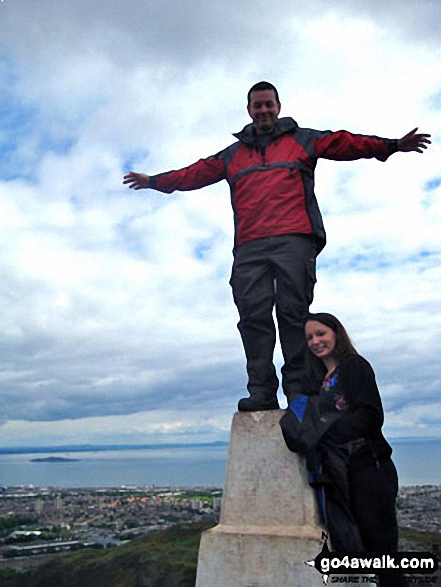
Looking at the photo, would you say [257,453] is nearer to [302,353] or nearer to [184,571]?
[302,353]

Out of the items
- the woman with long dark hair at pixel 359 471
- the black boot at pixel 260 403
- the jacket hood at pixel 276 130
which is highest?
the jacket hood at pixel 276 130

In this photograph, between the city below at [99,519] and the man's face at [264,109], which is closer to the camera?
the man's face at [264,109]

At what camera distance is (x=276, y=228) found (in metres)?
4.55

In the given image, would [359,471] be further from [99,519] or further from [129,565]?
[99,519]

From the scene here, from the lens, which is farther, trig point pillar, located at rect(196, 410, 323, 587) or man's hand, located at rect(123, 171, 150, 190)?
man's hand, located at rect(123, 171, 150, 190)

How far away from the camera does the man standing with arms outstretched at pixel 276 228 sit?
445 cm

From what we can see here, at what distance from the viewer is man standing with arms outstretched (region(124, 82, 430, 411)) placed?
14.6 ft

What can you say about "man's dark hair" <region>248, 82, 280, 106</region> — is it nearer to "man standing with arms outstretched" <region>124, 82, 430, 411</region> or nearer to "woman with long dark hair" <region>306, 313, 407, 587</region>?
"man standing with arms outstretched" <region>124, 82, 430, 411</region>

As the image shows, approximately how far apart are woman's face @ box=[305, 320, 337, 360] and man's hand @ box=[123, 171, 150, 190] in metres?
1.77
